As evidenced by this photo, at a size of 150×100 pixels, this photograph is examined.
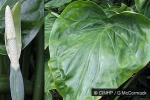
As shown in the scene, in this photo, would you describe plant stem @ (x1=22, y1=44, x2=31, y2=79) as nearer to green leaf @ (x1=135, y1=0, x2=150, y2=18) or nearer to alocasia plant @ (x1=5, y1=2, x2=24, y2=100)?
alocasia plant @ (x1=5, y1=2, x2=24, y2=100)

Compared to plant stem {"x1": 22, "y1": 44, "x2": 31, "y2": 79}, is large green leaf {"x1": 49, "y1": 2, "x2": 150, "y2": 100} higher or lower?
higher

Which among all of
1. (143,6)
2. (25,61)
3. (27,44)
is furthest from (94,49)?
(25,61)

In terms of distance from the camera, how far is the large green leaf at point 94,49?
0.64 metres

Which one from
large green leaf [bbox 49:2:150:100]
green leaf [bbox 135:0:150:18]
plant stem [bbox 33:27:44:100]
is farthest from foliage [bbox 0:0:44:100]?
green leaf [bbox 135:0:150:18]

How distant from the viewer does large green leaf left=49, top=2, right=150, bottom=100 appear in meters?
0.64

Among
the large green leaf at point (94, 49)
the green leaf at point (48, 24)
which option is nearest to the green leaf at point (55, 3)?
the green leaf at point (48, 24)

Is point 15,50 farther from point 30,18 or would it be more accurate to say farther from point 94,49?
point 94,49

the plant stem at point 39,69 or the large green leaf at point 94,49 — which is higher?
the large green leaf at point 94,49

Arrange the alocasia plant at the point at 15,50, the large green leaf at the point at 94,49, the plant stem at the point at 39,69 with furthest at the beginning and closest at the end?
1. the plant stem at the point at 39,69
2. the alocasia plant at the point at 15,50
3. the large green leaf at the point at 94,49

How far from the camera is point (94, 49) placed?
661mm

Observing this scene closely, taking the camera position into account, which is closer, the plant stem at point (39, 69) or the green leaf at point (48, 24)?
the green leaf at point (48, 24)

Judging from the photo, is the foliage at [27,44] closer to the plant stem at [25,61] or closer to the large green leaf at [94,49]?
the plant stem at [25,61]

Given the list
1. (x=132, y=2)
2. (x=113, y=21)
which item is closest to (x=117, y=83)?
(x=113, y=21)

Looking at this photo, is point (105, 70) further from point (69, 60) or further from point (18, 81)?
point (18, 81)
